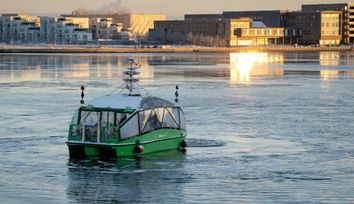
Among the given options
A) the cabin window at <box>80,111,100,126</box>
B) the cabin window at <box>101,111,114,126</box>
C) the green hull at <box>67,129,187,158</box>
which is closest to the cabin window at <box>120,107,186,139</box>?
the green hull at <box>67,129,187,158</box>

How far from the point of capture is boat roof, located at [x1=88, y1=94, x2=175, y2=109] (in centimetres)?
2586

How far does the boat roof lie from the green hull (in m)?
0.81

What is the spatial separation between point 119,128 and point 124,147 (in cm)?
57

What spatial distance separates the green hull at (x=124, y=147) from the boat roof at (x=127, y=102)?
811 mm

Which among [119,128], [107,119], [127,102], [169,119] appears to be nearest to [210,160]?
[169,119]

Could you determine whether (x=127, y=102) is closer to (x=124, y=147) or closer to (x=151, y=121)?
(x=151, y=121)

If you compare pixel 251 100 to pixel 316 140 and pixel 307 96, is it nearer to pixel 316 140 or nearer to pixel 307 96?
pixel 307 96

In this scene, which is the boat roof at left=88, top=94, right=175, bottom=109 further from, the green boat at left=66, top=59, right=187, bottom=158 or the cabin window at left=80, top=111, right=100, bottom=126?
the cabin window at left=80, top=111, right=100, bottom=126

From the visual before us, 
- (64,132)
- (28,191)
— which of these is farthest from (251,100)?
(28,191)

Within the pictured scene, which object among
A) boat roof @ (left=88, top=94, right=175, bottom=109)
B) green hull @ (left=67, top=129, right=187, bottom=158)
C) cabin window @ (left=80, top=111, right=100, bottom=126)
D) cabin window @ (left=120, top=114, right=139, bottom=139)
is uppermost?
boat roof @ (left=88, top=94, right=175, bottom=109)

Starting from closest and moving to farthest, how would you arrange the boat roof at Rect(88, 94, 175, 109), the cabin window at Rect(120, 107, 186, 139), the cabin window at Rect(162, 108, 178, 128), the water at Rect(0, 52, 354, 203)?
the water at Rect(0, 52, 354, 203) < the cabin window at Rect(120, 107, 186, 139) < the boat roof at Rect(88, 94, 175, 109) < the cabin window at Rect(162, 108, 178, 128)

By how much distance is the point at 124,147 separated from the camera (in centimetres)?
2525

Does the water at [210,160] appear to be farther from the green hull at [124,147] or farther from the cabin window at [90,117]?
the cabin window at [90,117]

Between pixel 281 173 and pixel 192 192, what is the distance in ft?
10.9
